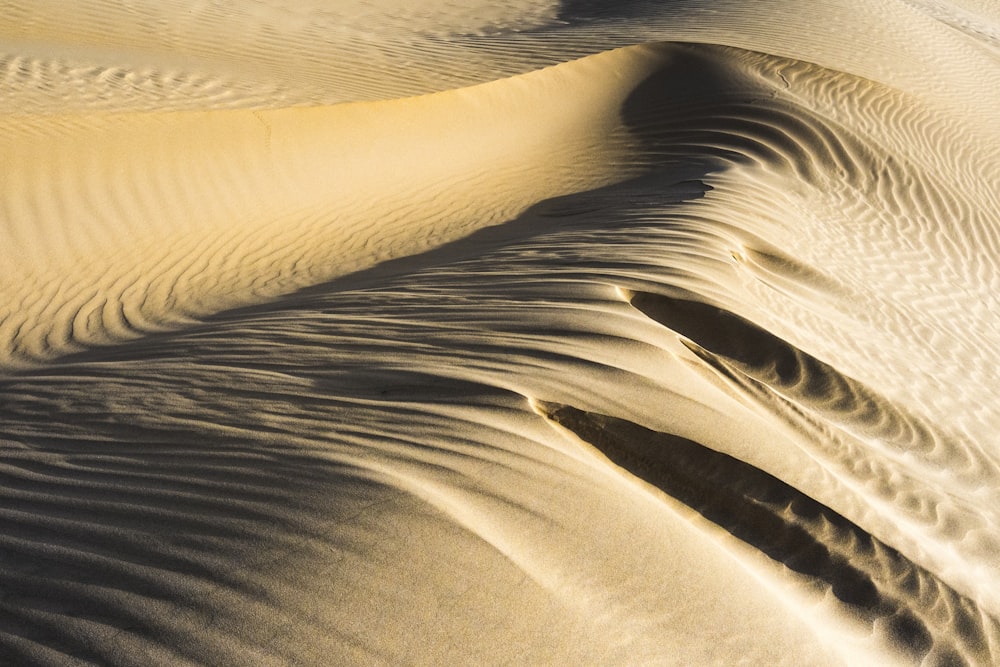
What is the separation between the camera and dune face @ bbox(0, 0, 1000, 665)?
2.38m

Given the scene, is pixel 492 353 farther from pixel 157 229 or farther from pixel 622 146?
pixel 622 146

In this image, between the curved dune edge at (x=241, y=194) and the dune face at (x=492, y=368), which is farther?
the curved dune edge at (x=241, y=194)

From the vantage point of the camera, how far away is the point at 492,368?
3578 mm

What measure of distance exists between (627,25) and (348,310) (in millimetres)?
11416

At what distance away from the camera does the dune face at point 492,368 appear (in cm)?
238

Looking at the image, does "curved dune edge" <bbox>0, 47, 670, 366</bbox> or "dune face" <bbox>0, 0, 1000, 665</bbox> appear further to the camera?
"curved dune edge" <bbox>0, 47, 670, 366</bbox>

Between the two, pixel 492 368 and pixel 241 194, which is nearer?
pixel 492 368

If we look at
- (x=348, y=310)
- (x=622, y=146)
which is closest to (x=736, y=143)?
(x=622, y=146)

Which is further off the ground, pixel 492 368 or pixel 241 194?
pixel 241 194

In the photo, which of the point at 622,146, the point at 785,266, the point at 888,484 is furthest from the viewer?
the point at 622,146

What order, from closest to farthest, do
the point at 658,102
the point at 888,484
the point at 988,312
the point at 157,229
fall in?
the point at 888,484
the point at 988,312
the point at 157,229
the point at 658,102

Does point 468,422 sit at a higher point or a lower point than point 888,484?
lower

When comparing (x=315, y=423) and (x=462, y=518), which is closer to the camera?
(x=462, y=518)

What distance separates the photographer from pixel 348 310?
493 cm
